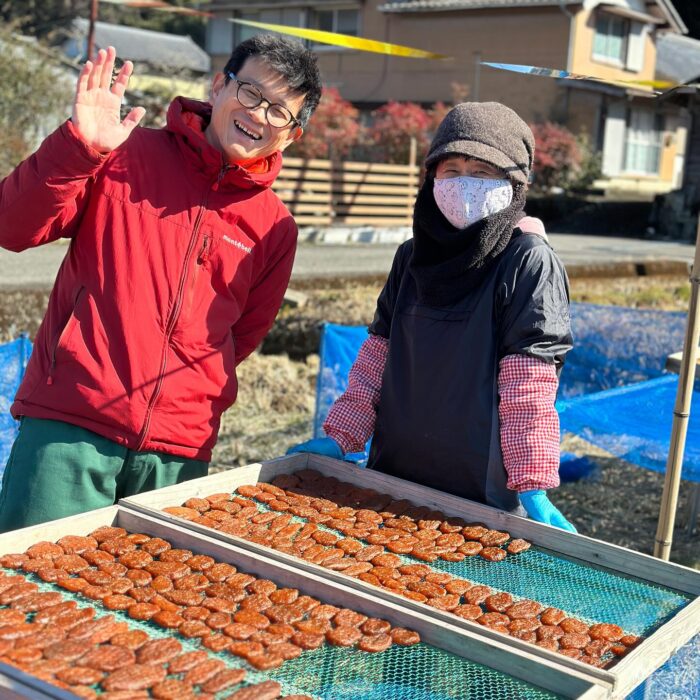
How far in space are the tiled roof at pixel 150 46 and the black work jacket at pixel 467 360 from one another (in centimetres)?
3043

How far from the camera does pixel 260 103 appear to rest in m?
2.65

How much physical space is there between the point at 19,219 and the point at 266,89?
0.78 m

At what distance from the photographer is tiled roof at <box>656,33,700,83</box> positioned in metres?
29.3

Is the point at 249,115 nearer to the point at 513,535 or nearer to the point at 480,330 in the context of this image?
the point at 480,330

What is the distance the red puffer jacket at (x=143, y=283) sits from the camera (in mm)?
2584

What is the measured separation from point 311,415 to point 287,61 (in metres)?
4.71

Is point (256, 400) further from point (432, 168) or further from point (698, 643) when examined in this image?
point (698, 643)

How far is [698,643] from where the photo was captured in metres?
2.22

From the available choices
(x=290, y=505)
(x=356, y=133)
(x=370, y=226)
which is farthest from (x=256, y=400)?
(x=356, y=133)

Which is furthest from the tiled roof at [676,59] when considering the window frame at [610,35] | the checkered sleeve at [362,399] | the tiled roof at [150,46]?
the checkered sleeve at [362,399]

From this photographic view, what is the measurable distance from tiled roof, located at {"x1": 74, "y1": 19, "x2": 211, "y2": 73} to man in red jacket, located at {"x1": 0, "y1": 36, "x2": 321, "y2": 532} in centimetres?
3022

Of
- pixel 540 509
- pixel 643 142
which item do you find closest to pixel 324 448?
pixel 540 509

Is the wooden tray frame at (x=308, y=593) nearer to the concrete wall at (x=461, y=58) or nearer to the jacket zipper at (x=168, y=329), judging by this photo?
the jacket zipper at (x=168, y=329)

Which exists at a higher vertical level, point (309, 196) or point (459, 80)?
point (459, 80)
